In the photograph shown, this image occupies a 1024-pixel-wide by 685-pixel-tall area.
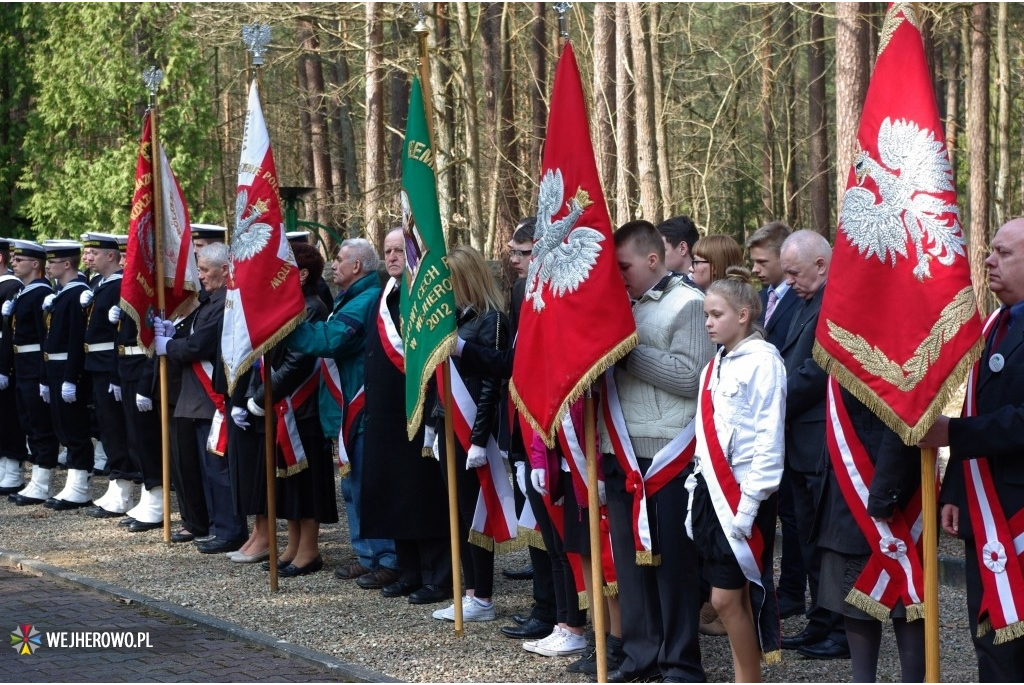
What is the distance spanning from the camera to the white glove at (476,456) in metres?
6.98

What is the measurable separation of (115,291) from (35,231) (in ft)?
44.0

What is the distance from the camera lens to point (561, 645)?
6.50 m

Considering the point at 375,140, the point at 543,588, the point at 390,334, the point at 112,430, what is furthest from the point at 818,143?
the point at 543,588

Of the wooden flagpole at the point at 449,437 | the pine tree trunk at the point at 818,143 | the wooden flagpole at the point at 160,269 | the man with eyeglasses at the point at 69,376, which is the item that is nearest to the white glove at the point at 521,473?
the wooden flagpole at the point at 449,437

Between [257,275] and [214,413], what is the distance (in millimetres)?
1985

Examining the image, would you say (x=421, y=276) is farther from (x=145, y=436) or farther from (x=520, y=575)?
(x=145, y=436)

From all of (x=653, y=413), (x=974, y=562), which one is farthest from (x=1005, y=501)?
(x=653, y=413)

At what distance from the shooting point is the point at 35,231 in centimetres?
2325

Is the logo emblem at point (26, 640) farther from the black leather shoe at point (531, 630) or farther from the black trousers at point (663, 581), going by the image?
the black trousers at point (663, 581)

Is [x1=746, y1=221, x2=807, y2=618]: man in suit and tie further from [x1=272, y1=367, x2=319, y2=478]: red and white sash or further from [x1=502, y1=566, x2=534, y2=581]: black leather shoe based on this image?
[x1=272, y1=367, x2=319, y2=478]: red and white sash

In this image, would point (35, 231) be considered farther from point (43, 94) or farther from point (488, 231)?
point (488, 231)

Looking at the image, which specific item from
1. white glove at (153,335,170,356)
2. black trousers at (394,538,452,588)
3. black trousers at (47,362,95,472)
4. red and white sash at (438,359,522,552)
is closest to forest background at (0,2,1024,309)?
black trousers at (47,362,95,472)

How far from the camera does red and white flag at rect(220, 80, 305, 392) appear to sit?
784 centimetres

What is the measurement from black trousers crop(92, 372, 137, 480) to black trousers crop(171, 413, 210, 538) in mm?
1209
